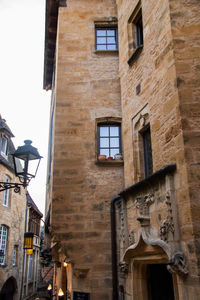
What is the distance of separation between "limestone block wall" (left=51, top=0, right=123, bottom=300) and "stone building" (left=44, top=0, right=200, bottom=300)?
0.03 m

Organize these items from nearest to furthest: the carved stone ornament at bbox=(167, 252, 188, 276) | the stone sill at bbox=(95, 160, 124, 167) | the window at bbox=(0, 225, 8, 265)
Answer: the carved stone ornament at bbox=(167, 252, 188, 276), the stone sill at bbox=(95, 160, 124, 167), the window at bbox=(0, 225, 8, 265)

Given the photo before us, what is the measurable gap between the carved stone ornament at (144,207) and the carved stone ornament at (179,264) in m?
1.15

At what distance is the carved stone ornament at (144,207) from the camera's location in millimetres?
6006

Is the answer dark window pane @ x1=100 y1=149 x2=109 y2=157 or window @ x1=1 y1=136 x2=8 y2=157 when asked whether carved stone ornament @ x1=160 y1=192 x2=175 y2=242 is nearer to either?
dark window pane @ x1=100 y1=149 x2=109 y2=157

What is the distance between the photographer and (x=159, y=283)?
6.56 metres

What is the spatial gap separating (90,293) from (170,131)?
487 centimetres

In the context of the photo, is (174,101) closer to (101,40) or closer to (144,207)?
(144,207)

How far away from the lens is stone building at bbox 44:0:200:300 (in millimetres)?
5371

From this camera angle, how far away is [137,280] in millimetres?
6703

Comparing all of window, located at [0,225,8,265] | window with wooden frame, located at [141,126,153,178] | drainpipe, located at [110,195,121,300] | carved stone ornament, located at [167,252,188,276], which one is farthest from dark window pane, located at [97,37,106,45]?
window, located at [0,225,8,265]

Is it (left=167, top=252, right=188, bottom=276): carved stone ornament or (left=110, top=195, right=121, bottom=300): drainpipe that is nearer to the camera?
(left=167, top=252, right=188, bottom=276): carved stone ornament

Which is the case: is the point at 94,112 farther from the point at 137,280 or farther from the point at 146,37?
the point at 137,280

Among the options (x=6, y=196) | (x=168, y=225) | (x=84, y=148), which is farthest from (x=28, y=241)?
(x=168, y=225)

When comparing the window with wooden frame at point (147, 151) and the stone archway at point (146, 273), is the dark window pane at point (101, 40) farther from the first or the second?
the stone archway at point (146, 273)
